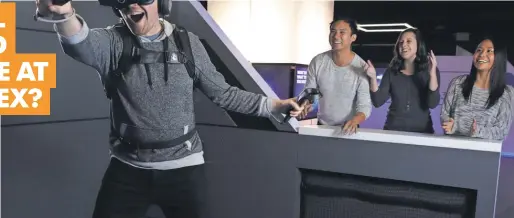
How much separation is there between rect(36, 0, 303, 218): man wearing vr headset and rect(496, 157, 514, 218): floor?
179 cm

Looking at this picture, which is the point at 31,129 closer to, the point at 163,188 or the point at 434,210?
the point at 163,188

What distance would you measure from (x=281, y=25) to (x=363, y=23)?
4.35 meters

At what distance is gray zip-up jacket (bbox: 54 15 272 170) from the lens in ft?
5.26

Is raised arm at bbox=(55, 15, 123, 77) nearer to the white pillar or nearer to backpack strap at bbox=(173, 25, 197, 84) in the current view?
backpack strap at bbox=(173, 25, 197, 84)

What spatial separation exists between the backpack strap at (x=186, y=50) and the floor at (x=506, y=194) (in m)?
2.13

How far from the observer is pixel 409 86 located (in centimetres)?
213

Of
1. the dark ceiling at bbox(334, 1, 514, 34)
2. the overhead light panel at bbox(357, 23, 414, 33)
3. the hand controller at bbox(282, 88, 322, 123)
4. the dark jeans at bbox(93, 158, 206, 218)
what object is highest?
the dark ceiling at bbox(334, 1, 514, 34)

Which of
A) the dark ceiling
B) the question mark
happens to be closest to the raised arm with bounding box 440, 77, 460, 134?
the question mark

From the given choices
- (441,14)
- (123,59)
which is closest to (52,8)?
(123,59)

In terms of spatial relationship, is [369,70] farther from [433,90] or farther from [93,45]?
[93,45]

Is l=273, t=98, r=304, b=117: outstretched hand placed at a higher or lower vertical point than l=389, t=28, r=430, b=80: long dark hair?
lower

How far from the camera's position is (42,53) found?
166 cm

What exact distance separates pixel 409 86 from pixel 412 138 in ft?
1.61

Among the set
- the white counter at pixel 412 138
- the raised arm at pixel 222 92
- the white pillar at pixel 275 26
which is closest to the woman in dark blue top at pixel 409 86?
the white counter at pixel 412 138
